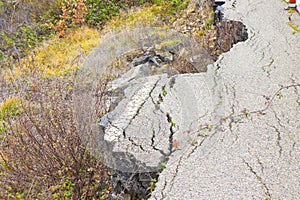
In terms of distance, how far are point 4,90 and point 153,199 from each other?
5595mm

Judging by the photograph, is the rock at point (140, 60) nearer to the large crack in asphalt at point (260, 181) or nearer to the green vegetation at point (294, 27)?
the green vegetation at point (294, 27)

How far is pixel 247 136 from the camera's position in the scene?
3.09 meters

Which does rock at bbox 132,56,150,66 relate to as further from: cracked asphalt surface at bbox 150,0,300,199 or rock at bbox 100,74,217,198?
rock at bbox 100,74,217,198

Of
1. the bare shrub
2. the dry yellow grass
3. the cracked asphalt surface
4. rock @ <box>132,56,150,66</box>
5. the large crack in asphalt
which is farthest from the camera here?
the dry yellow grass

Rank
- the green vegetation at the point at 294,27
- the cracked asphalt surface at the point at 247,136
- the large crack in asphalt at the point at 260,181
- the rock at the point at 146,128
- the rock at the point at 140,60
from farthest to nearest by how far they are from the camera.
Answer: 1. the rock at the point at 140,60
2. the green vegetation at the point at 294,27
3. the rock at the point at 146,128
4. the cracked asphalt surface at the point at 247,136
5. the large crack in asphalt at the point at 260,181

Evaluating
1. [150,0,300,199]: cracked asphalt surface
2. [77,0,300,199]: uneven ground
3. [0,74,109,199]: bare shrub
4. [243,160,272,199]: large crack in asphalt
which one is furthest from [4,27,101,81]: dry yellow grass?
[243,160,272,199]: large crack in asphalt

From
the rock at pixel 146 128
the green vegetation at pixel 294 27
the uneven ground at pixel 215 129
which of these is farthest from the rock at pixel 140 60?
the green vegetation at pixel 294 27

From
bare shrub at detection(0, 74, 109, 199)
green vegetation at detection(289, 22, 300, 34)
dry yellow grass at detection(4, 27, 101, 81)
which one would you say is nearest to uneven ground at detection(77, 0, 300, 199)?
green vegetation at detection(289, 22, 300, 34)

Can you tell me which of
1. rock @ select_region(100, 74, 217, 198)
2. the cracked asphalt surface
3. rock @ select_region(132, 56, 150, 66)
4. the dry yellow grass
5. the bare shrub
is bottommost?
the dry yellow grass

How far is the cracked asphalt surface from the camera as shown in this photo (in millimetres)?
2596

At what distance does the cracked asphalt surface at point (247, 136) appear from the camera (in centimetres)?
260

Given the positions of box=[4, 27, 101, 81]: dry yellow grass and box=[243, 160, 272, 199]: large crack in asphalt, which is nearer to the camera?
box=[243, 160, 272, 199]: large crack in asphalt

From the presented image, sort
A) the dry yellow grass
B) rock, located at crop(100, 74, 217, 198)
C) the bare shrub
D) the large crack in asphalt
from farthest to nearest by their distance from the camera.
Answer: the dry yellow grass, the bare shrub, rock, located at crop(100, 74, 217, 198), the large crack in asphalt

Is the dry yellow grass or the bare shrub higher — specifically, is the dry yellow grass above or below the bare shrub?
below
